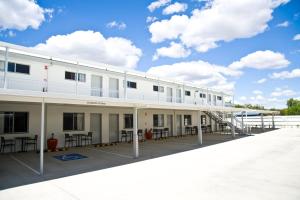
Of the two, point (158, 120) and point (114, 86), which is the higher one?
point (114, 86)

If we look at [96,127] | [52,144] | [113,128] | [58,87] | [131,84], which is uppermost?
[131,84]

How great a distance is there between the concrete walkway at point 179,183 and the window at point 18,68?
786cm

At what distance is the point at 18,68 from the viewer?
12.3 meters

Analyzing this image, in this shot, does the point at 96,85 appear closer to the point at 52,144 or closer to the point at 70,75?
the point at 70,75

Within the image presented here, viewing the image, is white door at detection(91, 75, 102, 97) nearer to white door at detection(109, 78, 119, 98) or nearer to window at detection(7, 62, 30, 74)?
white door at detection(109, 78, 119, 98)

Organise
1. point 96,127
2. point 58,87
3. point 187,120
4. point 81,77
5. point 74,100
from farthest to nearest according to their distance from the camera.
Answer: point 187,120, point 96,127, point 81,77, point 58,87, point 74,100

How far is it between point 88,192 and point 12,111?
8.76 meters

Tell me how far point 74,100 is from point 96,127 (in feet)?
24.1

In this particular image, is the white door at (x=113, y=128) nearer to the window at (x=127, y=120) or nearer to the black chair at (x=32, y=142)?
the window at (x=127, y=120)

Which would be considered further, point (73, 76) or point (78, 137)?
point (78, 137)

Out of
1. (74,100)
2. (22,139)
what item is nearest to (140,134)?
(22,139)

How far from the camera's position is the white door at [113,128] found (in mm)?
16703

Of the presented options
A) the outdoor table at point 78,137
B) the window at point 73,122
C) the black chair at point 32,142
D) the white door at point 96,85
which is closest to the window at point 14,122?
the black chair at point 32,142

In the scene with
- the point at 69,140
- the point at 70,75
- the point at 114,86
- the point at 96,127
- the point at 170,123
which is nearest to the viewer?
the point at 69,140
